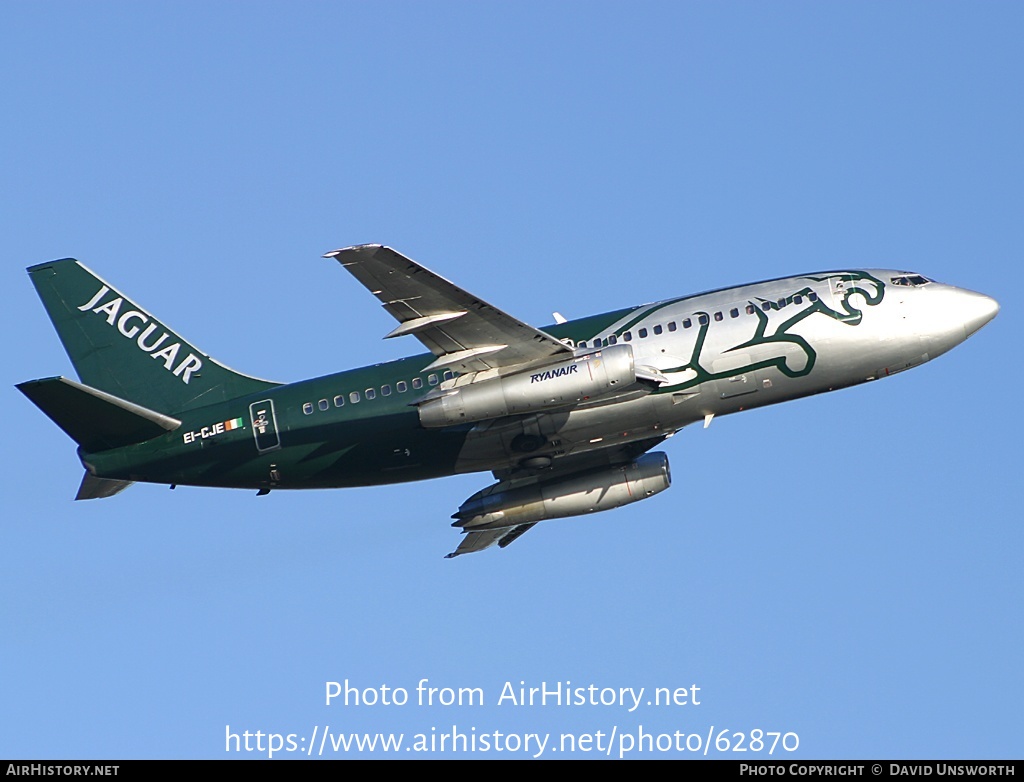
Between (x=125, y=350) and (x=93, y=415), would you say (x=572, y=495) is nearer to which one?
(x=93, y=415)

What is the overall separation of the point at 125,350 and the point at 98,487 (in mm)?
5760

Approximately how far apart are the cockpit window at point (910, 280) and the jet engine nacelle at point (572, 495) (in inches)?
411

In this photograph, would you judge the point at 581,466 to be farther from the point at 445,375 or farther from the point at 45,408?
the point at 45,408

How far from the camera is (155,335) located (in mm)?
56188

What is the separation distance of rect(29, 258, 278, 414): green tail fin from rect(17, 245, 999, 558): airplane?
17cm

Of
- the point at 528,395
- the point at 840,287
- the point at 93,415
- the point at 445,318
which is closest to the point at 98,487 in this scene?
the point at 93,415

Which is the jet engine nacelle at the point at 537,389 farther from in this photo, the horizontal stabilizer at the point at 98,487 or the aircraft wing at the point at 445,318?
the horizontal stabilizer at the point at 98,487

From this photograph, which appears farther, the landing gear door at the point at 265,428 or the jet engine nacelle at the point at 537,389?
the landing gear door at the point at 265,428

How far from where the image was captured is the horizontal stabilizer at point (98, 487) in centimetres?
5288

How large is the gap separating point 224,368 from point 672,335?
17.0m

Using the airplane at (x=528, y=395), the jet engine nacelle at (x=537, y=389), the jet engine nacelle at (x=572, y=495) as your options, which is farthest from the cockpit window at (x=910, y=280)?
the jet engine nacelle at (x=537, y=389)

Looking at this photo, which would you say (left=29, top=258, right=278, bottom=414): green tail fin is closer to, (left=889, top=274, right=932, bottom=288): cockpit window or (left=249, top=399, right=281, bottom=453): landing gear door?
(left=249, top=399, right=281, bottom=453): landing gear door

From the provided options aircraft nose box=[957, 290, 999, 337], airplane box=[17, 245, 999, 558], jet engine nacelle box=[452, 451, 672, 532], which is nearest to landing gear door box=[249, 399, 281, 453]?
airplane box=[17, 245, 999, 558]

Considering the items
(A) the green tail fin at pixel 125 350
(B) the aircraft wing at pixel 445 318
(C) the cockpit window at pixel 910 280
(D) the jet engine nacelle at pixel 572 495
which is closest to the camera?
(B) the aircraft wing at pixel 445 318
